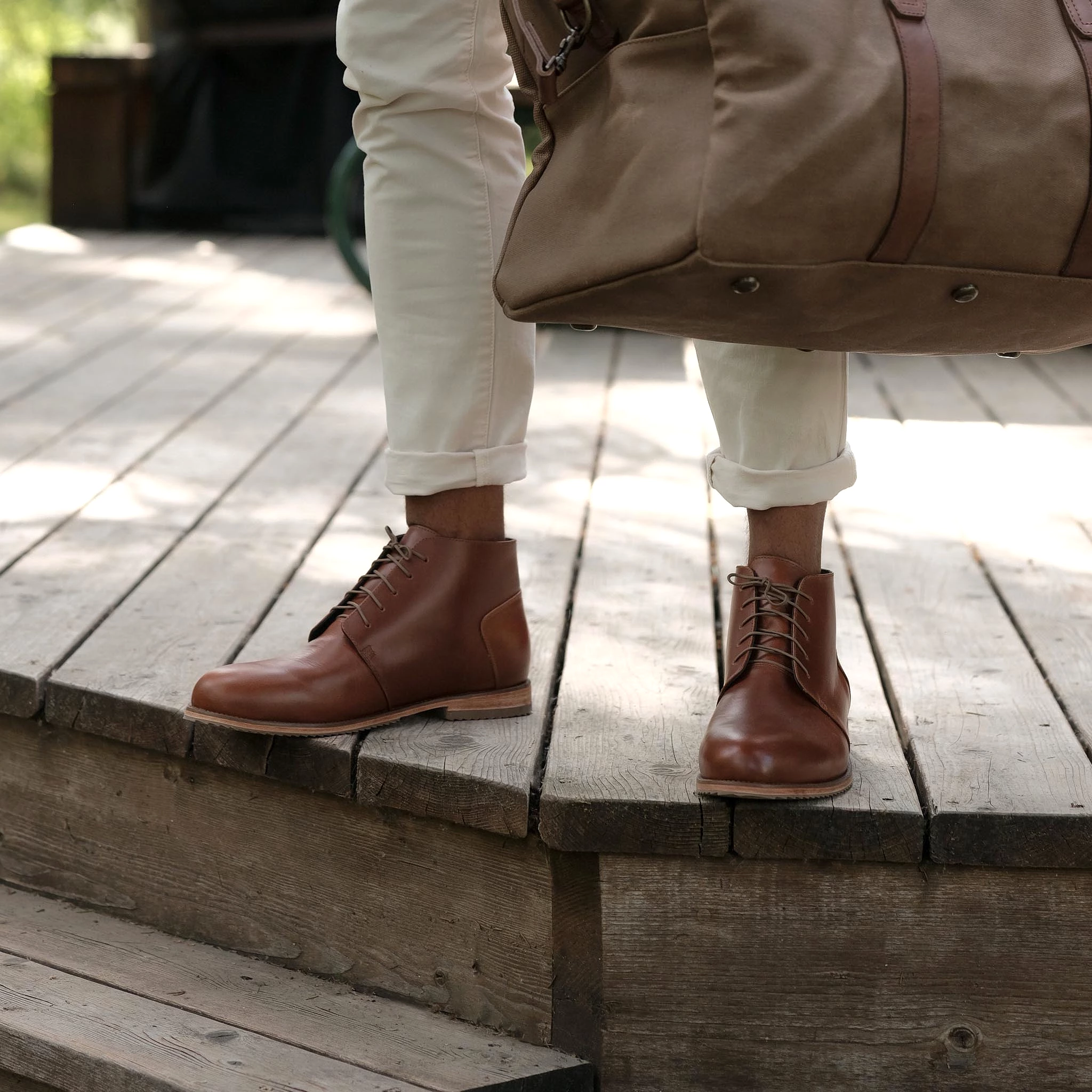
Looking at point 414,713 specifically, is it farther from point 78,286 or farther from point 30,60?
point 30,60

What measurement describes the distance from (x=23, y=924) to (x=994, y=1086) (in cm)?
88

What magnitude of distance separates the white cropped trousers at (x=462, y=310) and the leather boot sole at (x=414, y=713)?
0.60 feet

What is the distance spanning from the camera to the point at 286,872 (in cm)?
128

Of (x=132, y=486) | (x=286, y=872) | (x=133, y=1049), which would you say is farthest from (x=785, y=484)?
(x=132, y=486)

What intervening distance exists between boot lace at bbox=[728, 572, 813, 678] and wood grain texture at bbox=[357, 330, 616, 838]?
0.21 metres

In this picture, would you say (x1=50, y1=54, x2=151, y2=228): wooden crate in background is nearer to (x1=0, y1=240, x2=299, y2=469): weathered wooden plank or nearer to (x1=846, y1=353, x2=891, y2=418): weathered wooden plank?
(x1=0, y1=240, x2=299, y2=469): weathered wooden plank

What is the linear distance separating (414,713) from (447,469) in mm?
211

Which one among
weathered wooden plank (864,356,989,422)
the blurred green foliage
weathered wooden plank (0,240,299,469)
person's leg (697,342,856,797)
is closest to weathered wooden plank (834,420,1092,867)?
person's leg (697,342,856,797)

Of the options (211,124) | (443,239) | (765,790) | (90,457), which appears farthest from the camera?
(211,124)

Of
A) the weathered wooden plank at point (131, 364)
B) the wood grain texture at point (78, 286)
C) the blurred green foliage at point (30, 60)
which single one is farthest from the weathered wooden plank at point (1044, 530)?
the blurred green foliage at point (30, 60)

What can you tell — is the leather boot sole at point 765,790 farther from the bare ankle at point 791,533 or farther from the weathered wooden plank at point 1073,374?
the weathered wooden plank at point 1073,374

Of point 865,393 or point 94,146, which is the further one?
point 94,146

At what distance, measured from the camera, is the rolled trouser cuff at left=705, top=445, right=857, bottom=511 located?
3.54ft

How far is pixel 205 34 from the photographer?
542cm
